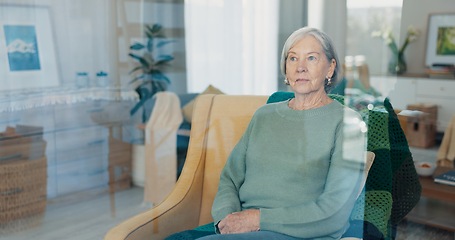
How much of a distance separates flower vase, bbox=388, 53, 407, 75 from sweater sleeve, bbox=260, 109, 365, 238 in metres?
0.93

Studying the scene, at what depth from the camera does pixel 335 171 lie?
1.25 m

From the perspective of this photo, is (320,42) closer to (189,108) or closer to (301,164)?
(301,164)

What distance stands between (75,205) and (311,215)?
176 centimetres

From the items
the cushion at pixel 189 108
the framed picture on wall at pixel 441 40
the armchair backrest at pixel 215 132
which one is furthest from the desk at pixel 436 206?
the cushion at pixel 189 108

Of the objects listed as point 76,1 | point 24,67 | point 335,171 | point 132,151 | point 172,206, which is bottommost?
point 132,151

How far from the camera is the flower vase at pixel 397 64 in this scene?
6.95 ft

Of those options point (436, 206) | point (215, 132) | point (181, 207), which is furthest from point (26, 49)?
point (436, 206)

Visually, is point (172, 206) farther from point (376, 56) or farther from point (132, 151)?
point (132, 151)

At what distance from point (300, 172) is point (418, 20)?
1182mm

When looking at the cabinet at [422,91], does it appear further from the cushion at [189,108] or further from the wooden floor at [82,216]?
the wooden floor at [82,216]

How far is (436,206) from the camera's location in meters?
1.94

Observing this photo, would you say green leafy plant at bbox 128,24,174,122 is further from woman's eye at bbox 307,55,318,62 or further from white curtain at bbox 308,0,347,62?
woman's eye at bbox 307,55,318,62

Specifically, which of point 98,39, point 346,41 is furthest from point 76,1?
point 346,41

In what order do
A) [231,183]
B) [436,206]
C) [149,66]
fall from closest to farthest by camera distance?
1. [231,183]
2. [436,206]
3. [149,66]
